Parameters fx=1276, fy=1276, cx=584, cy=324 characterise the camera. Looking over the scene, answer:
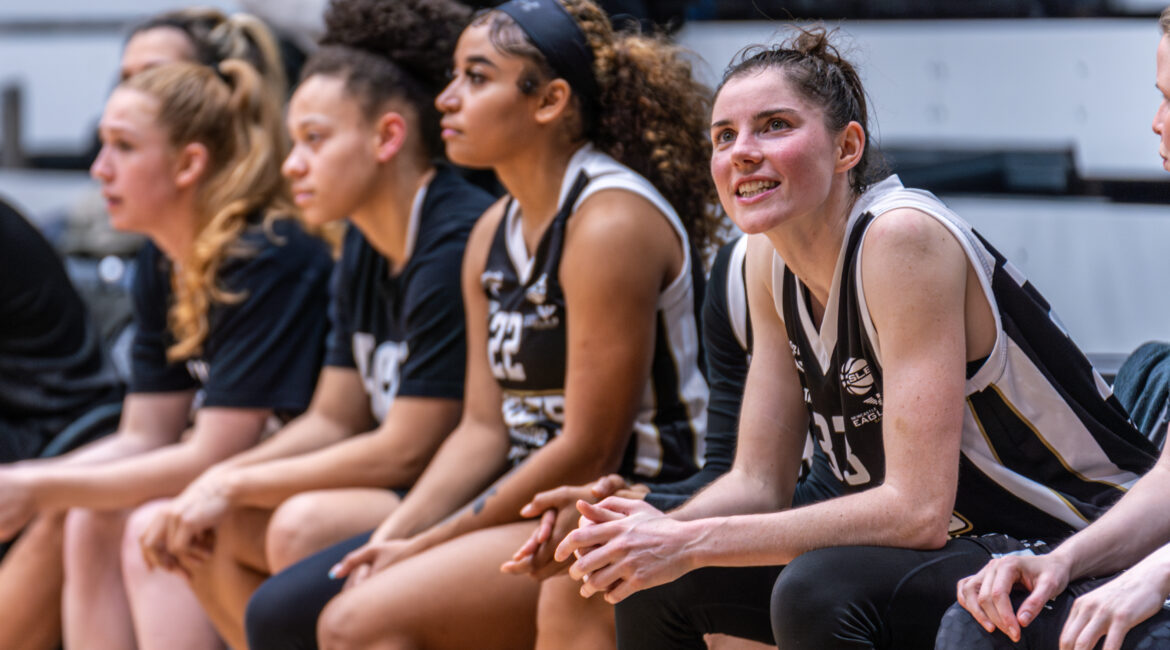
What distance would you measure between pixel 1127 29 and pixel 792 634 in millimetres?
2278

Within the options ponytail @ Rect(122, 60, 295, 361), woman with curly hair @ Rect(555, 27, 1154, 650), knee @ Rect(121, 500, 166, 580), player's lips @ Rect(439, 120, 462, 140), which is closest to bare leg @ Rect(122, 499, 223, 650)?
knee @ Rect(121, 500, 166, 580)

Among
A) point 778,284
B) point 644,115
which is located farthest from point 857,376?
point 644,115

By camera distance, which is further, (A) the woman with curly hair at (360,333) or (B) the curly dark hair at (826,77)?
(A) the woman with curly hair at (360,333)

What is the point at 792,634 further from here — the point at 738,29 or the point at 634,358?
the point at 738,29

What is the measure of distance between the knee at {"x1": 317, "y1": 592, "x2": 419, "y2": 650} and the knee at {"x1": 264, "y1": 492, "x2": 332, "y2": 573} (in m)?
0.29

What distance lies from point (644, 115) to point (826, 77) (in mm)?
614

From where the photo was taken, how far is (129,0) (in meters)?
4.75

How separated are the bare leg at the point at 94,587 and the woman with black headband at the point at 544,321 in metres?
0.61

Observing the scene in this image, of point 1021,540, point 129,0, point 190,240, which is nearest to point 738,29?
point 190,240

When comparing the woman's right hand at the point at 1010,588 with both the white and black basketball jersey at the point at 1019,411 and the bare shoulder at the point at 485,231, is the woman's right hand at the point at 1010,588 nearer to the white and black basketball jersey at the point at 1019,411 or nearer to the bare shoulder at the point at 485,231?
the white and black basketball jersey at the point at 1019,411

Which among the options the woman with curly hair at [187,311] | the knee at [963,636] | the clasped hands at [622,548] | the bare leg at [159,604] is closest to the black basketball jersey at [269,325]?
the woman with curly hair at [187,311]

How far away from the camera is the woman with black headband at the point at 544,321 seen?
1.86m

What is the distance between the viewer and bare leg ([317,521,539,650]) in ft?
5.98

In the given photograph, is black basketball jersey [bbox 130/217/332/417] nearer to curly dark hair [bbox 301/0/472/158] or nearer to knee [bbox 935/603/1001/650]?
curly dark hair [bbox 301/0/472/158]
